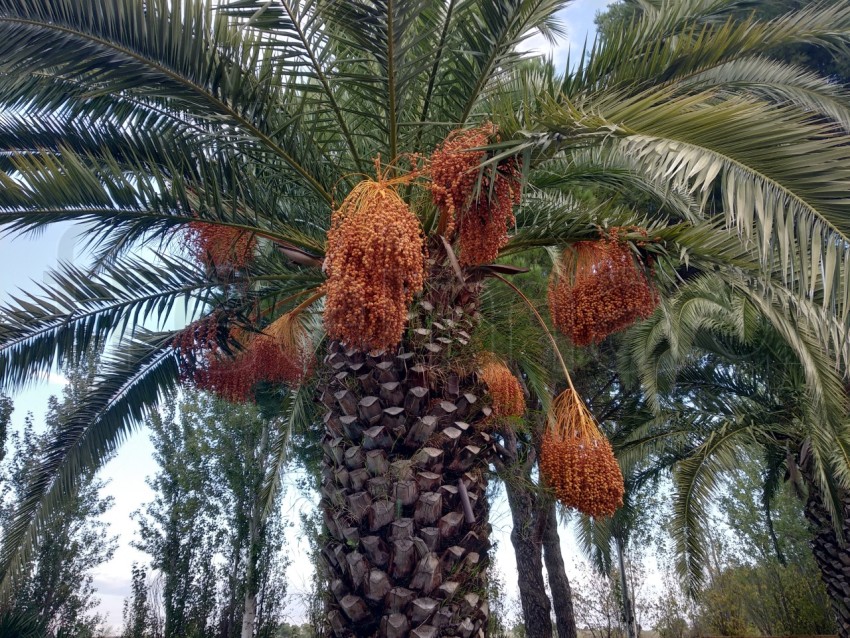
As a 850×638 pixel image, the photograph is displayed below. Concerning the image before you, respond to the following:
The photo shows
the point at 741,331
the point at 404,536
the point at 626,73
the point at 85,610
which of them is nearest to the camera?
the point at 404,536

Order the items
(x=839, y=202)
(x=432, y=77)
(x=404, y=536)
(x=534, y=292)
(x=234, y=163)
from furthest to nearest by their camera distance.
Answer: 1. (x=534, y=292)
2. (x=234, y=163)
3. (x=432, y=77)
4. (x=404, y=536)
5. (x=839, y=202)

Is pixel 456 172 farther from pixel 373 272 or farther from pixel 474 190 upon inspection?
pixel 373 272

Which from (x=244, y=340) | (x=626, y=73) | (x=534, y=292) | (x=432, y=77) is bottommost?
(x=244, y=340)

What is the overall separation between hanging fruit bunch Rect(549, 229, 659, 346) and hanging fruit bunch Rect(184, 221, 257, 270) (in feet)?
7.00

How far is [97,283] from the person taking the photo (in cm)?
479

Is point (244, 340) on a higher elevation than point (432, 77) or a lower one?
lower

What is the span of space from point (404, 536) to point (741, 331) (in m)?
5.63

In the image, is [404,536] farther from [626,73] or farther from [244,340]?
[626,73]

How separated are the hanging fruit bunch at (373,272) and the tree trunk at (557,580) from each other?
7932mm

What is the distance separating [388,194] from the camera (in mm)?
3393

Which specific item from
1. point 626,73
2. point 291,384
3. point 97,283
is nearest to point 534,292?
point 291,384

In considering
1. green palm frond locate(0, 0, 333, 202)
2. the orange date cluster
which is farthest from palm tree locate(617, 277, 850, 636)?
green palm frond locate(0, 0, 333, 202)

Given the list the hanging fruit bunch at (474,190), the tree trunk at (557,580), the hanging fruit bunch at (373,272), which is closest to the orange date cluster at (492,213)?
the hanging fruit bunch at (474,190)

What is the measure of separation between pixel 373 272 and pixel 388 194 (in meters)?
0.54
